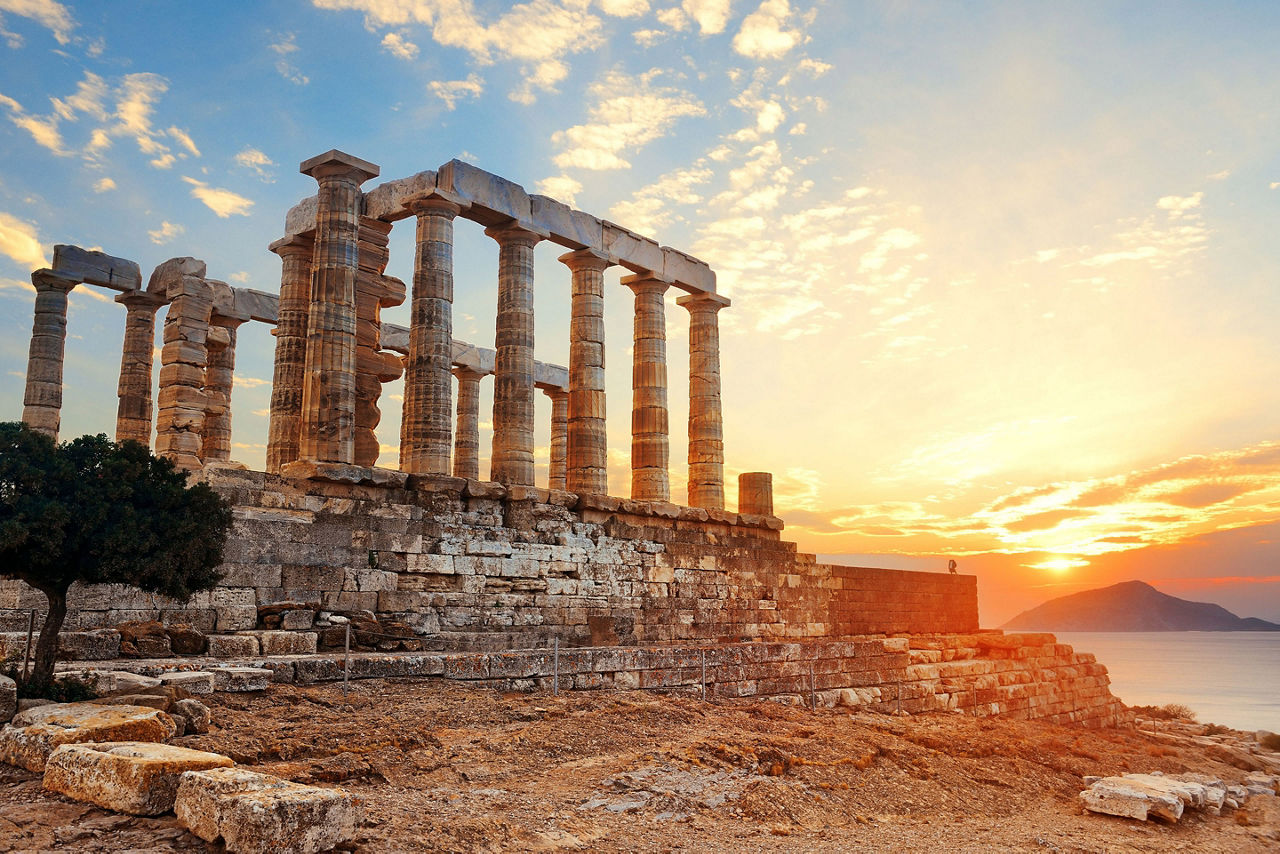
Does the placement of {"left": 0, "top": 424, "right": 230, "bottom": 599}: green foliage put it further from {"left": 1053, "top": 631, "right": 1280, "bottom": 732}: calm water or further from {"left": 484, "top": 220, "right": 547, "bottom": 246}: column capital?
{"left": 1053, "top": 631, "right": 1280, "bottom": 732}: calm water

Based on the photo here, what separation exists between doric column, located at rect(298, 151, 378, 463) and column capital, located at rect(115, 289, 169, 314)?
798cm

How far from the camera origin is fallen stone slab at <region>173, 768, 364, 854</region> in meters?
5.42

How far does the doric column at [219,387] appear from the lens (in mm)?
25719

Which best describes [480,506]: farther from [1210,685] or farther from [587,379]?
[1210,685]

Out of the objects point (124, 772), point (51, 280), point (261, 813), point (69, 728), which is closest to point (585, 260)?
point (51, 280)

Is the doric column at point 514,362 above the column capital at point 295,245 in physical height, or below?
below

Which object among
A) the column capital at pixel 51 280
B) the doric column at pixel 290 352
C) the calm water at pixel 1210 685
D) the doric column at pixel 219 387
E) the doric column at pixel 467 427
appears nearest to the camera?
the doric column at pixel 290 352

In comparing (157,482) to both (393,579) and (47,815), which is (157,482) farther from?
(393,579)

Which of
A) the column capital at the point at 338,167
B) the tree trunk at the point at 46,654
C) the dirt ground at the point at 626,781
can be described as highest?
the column capital at the point at 338,167

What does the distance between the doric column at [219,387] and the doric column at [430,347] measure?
8785 millimetres

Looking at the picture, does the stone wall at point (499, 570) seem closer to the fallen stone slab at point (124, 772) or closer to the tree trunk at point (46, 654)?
the tree trunk at point (46, 654)

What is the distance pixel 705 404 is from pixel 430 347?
8.68 m

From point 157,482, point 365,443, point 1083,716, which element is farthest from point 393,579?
point 1083,716

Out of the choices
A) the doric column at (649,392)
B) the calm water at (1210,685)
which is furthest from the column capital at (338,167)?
the calm water at (1210,685)
